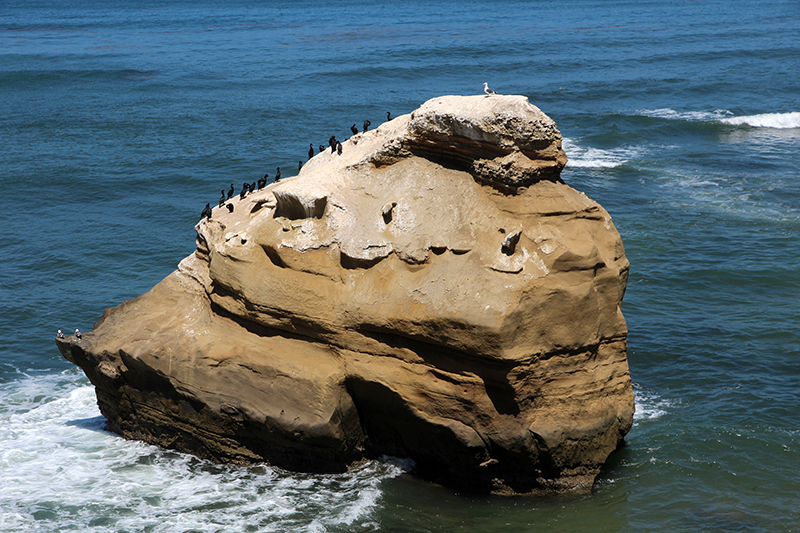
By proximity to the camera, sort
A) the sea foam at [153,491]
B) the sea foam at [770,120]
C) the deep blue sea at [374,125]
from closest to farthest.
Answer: the sea foam at [153,491] < the deep blue sea at [374,125] < the sea foam at [770,120]

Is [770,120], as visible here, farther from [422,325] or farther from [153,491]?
[153,491]

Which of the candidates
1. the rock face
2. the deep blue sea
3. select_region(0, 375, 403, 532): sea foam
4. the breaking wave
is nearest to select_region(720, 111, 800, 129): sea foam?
the breaking wave

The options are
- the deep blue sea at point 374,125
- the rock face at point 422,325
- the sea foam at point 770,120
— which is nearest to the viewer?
the rock face at point 422,325

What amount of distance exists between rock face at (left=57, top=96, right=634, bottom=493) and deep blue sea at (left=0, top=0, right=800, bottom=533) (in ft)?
2.68

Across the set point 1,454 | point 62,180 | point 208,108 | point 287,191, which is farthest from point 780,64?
point 1,454

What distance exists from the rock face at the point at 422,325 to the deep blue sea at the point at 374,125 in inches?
32.1

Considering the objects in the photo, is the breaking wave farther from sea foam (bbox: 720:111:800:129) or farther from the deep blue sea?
the deep blue sea

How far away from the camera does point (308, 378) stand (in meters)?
13.6

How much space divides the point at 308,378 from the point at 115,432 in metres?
5.30

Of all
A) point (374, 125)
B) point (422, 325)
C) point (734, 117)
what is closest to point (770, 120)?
point (734, 117)

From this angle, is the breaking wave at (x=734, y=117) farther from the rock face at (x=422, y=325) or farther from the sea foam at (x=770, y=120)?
the rock face at (x=422, y=325)

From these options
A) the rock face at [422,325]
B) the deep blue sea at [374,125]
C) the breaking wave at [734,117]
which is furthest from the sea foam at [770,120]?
the rock face at [422,325]

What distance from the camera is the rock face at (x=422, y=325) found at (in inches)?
507

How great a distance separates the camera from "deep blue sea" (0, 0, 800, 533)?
44.6 ft
